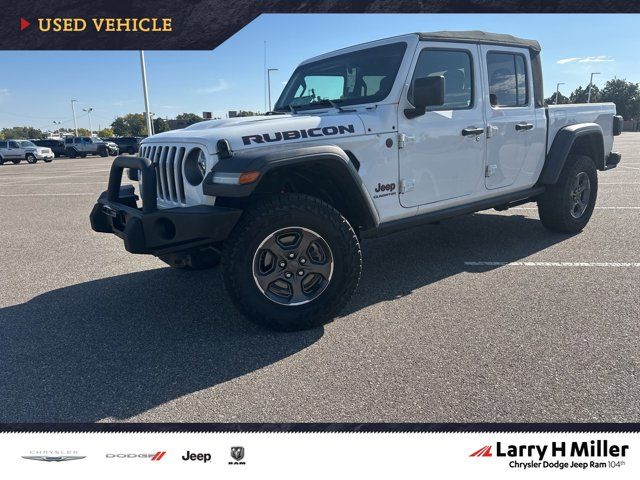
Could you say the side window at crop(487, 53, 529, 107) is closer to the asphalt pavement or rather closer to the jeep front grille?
the asphalt pavement

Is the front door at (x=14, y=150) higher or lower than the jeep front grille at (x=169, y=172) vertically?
higher

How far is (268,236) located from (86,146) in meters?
36.4

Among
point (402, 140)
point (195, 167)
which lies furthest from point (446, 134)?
point (195, 167)

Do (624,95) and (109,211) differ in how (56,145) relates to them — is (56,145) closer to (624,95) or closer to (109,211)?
(109,211)

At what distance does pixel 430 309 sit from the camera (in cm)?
342

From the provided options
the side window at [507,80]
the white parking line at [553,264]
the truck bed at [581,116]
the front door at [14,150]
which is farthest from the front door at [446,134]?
the front door at [14,150]

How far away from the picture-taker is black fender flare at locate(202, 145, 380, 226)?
9.05ft

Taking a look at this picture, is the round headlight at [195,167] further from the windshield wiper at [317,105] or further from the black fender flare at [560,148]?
the black fender flare at [560,148]

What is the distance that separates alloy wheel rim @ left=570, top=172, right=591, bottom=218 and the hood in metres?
3.30

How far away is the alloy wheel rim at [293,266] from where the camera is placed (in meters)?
3.07

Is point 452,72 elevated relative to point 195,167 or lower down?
elevated

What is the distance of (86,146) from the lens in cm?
3428

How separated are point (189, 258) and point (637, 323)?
3079 millimetres

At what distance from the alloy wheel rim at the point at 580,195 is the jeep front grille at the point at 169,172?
14.5 feet
